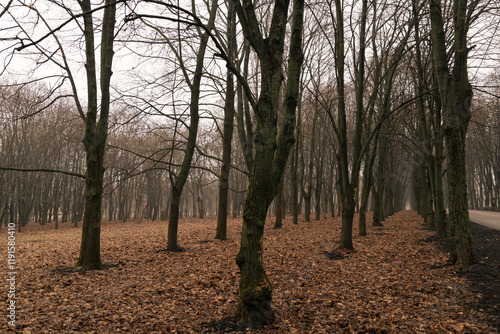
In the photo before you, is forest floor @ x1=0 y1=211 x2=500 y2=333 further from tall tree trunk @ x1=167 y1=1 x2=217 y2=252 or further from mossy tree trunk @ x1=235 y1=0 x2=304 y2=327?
tall tree trunk @ x1=167 y1=1 x2=217 y2=252

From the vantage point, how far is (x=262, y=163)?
14.3ft

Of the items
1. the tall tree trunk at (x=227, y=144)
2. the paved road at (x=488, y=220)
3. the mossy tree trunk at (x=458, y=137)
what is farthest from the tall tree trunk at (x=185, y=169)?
the paved road at (x=488, y=220)

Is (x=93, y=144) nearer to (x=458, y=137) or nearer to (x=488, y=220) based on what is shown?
(x=458, y=137)

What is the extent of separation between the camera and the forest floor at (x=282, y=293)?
4.30m

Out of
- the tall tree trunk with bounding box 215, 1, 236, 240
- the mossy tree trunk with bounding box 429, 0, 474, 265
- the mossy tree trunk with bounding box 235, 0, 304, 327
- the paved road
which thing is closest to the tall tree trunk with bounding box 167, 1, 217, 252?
the tall tree trunk with bounding box 215, 1, 236, 240

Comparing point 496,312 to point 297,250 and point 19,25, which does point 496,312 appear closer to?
point 297,250

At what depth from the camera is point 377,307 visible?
487 centimetres

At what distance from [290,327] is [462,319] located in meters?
2.36

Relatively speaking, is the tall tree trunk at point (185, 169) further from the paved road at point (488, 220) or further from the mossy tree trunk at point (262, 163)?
the paved road at point (488, 220)

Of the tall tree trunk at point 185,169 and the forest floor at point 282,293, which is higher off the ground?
the tall tree trunk at point 185,169

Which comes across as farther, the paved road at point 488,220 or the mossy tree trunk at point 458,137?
the paved road at point 488,220

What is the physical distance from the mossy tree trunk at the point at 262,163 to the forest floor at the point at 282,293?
15.7 inches

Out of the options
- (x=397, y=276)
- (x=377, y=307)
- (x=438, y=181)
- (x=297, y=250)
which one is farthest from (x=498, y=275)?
(x=438, y=181)

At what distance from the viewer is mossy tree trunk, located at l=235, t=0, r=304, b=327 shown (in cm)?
427
